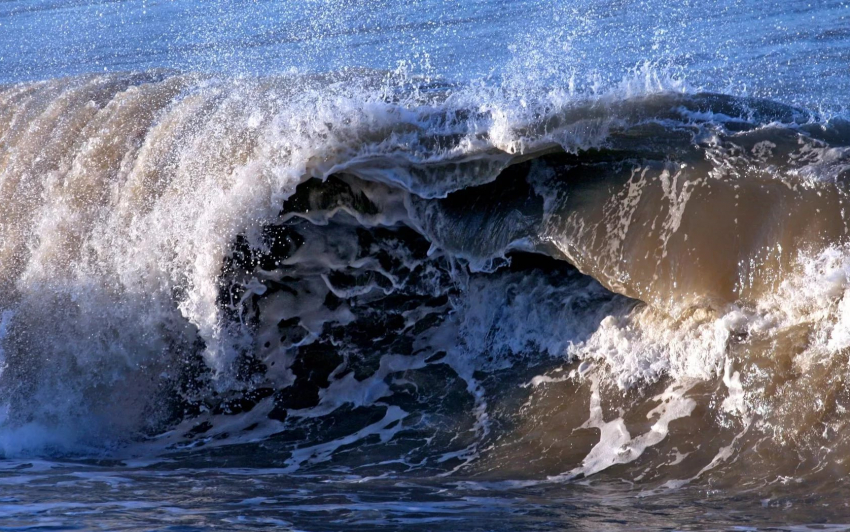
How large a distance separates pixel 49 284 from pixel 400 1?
32.0 ft

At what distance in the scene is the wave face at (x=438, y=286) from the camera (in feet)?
14.7

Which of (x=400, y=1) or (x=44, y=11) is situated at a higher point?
(x=44, y=11)

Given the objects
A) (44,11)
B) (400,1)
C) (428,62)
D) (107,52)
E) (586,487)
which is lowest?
(586,487)

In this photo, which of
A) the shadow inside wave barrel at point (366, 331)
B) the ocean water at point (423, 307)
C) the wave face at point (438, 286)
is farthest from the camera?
the shadow inside wave barrel at point (366, 331)

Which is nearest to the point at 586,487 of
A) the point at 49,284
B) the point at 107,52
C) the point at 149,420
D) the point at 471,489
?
the point at 471,489

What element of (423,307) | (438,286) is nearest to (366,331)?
(423,307)

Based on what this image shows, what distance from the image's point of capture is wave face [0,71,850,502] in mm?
4480

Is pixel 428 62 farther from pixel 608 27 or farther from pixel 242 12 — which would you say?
pixel 242 12

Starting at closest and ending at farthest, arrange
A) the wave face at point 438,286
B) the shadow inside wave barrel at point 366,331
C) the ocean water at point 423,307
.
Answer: the ocean water at point 423,307
the wave face at point 438,286
the shadow inside wave barrel at point 366,331

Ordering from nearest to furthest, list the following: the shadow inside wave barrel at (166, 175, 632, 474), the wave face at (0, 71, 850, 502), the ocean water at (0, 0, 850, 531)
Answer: the ocean water at (0, 0, 850, 531) < the wave face at (0, 71, 850, 502) < the shadow inside wave barrel at (166, 175, 632, 474)

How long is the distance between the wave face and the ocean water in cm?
2

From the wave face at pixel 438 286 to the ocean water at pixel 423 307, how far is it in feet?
0.06

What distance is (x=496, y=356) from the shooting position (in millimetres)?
5535

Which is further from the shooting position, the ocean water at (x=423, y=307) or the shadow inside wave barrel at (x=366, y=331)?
the shadow inside wave barrel at (x=366, y=331)
